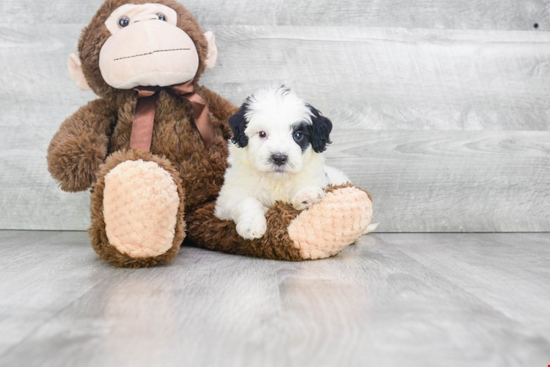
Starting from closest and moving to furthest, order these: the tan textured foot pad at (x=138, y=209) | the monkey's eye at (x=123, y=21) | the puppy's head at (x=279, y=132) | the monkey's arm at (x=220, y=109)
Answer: the tan textured foot pad at (x=138, y=209) → the puppy's head at (x=279, y=132) → the monkey's eye at (x=123, y=21) → the monkey's arm at (x=220, y=109)

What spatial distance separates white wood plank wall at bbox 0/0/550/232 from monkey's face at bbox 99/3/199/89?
1.21ft

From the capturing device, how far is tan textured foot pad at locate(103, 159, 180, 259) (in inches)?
44.7

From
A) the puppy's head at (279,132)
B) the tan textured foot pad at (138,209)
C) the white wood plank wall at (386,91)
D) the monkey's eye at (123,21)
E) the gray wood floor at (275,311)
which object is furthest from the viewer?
the white wood plank wall at (386,91)

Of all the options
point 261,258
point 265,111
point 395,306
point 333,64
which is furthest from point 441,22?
point 395,306

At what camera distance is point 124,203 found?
3.73 feet

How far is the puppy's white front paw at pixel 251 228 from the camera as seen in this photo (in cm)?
122

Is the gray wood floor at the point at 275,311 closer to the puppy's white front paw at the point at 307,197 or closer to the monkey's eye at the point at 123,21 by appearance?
the puppy's white front paw at the point at 307,197

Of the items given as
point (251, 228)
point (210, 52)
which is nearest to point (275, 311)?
point (251, 228)

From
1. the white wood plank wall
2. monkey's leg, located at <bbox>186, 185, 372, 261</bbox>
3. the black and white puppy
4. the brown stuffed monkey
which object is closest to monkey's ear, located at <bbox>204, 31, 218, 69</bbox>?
the brown stuffed monkey

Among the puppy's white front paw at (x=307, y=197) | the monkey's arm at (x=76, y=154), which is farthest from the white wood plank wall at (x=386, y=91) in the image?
the puppy's white front paw at (x=307, y=197)

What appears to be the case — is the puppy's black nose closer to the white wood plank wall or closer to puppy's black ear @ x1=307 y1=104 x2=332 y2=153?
puppy's black ear @ x1=307 y1=104 x2=332 y2=153

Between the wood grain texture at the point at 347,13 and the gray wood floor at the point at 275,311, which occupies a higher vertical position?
the wood grain texture at the point at 347,13

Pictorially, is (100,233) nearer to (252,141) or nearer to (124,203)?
(124,203)

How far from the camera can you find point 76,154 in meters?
1.37
